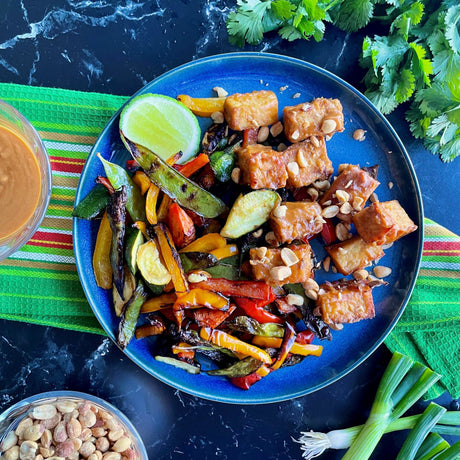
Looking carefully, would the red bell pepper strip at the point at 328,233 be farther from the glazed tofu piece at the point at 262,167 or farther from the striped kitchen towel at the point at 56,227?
the striped kitchen towel at the point at 56,227

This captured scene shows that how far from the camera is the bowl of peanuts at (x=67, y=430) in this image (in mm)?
2396

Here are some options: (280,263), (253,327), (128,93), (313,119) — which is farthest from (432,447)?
(128,93)

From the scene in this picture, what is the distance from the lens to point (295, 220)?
2.26 m

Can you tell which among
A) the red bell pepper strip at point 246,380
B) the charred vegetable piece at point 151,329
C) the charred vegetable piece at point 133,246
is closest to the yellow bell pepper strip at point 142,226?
the charred vegetable piece at point 133,246

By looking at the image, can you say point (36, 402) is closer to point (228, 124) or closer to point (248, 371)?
point (248, 371)

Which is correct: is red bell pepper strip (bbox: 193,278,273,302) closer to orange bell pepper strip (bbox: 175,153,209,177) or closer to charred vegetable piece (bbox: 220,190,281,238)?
charred vegetable piece (bbox: 220,190,281,238)

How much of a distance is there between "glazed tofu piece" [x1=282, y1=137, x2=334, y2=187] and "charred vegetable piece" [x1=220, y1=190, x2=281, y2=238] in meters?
0.15

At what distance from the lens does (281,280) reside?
2.26 metres

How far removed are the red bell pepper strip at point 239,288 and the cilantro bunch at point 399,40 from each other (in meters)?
1.18

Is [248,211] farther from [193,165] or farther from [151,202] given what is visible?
[151,202]

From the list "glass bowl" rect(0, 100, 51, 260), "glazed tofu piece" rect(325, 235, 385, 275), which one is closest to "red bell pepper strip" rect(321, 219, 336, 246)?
"glazed tofu piece" rect(325, 235, 385, 275)

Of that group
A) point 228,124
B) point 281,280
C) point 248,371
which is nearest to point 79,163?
point 228,124

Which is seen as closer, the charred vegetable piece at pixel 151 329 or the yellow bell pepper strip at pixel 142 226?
the yellow bell pepper strip at pixel 142 226

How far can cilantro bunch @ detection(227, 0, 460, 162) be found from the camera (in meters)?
2.37
